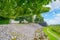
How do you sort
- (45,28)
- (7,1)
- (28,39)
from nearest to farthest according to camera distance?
(7,1)
(28,39)
(45,28)

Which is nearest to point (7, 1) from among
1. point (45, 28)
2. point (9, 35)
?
point (9, 35)

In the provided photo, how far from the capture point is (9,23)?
492 cm

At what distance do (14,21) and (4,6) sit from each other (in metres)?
2.40

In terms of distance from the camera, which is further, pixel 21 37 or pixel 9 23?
pixel 9 23

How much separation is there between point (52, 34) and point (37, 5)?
2.43 m

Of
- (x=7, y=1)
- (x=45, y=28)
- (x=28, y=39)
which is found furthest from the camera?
(x=45, y=28)

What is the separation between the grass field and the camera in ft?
15.2

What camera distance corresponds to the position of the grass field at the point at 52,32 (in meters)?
4.65

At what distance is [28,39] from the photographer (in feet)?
12.5

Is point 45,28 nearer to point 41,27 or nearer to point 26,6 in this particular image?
point 41,27

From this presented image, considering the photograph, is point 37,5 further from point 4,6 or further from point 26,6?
point 4,6

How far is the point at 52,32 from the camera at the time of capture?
15.8 ft

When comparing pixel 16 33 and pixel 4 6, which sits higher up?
pixel 4 6

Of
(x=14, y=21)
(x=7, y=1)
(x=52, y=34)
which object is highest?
(x=7, y=1)
